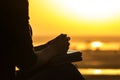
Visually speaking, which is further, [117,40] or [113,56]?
[117,40]

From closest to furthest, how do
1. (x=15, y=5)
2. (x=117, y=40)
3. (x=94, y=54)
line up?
1. (x=15, y=5)
2. (x=94, y=54)
3. (x=117, y=40)

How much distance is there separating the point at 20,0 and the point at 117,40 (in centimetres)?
1356

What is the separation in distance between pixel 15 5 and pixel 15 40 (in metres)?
0.17

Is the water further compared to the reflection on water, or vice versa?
the reflection on water

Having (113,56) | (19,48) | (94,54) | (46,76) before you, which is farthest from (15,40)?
(94,54)

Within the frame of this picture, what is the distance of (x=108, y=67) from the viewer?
32.0 ft

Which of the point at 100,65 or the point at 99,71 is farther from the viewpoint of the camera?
the point at 100,65

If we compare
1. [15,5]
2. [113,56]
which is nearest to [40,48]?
[15,5]

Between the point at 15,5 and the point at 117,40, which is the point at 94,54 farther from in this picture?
the point at 15,5

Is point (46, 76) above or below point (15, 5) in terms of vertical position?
below

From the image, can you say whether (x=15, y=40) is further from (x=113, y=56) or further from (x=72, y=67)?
(x=113, y=56)

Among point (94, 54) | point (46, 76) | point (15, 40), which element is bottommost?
point (94, 54)

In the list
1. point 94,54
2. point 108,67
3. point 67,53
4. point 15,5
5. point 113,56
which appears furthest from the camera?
point 94,54

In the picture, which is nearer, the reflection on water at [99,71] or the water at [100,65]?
the water at [100,65]
